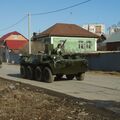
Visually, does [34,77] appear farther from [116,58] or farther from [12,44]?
[12,44]

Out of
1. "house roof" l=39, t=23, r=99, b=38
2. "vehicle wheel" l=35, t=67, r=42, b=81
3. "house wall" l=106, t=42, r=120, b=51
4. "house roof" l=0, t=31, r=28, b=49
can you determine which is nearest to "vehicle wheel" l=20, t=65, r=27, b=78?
"vehicle wheel" l=35, t=67, r=42, b=81

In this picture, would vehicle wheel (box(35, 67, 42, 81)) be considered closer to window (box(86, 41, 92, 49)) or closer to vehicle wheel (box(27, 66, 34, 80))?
vehicle wheel (box(27, 66, 34, 80))

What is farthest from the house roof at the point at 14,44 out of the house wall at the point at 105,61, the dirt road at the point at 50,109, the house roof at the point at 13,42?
the dirt road at the point at 50,109

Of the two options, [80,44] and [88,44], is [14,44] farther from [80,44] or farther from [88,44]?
[88,44]

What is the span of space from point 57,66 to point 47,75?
3.13 ft

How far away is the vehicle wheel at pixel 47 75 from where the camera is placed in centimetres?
2328

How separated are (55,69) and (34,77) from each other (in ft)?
11.4

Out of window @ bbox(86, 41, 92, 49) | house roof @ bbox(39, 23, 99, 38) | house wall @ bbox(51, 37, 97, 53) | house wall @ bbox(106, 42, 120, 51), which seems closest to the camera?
house roof @ bbox(39, 23, 99, 38)

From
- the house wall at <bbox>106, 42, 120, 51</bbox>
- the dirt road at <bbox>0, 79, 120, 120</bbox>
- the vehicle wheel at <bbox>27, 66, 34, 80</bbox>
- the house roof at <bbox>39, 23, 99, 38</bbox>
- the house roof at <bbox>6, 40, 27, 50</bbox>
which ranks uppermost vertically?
the house roof at <bbox>39, 23, 99, 38</bbox>

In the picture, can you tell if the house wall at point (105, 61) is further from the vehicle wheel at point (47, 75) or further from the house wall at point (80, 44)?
the house wall at point (80, 44)

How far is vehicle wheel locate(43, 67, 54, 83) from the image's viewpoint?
2328 centimetres

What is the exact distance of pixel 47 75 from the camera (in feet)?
77.6

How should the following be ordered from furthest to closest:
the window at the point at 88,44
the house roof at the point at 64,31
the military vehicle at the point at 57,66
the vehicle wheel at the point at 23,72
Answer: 1. the window at the point at 88,44
2. the house roof at the point at 64,31
3. the vehicle wheel at the point at 23,72
4. the military vehicle at the point at 57,66

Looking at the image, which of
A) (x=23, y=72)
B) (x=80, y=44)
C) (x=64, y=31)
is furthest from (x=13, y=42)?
(x=23, y=72)
